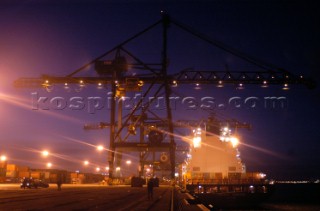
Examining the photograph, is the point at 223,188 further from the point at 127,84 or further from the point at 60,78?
the point at 60,78

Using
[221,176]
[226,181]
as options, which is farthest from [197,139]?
[226,181]

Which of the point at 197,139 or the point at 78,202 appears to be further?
the point at 197,139

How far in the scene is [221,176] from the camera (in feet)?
139

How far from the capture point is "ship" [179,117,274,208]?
39.1 metres

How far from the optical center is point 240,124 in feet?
263

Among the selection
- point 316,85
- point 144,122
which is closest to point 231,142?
point 316,85

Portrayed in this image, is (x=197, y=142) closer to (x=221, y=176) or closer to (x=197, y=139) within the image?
(x=197, y=139)

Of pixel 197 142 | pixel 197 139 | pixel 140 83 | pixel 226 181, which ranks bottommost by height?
pixel 226 181

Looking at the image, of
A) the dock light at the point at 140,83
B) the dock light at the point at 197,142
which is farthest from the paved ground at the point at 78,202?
the dock light at the point at 140,83

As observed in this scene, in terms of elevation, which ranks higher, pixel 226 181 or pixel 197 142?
pixel 197 142

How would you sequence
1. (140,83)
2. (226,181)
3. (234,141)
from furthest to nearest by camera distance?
(140,83)
(234,141)
(226,181)

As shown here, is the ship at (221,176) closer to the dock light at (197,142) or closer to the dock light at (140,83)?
the dock light at (197,142)

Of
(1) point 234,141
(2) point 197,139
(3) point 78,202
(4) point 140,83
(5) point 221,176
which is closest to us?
(3) point 78,202

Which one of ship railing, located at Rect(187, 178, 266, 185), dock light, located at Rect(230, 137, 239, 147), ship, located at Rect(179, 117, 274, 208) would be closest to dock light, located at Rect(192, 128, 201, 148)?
ship, located at Rect(179, 117, 274, 208)
